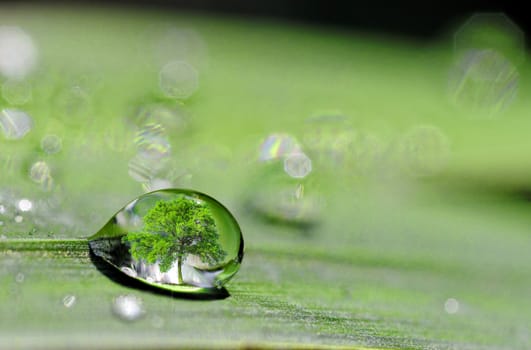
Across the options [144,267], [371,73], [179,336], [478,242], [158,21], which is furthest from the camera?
[158,21]

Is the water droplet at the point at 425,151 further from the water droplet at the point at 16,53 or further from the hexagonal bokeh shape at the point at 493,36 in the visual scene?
the water droplet at the point at 16,53

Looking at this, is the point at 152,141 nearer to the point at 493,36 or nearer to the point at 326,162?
the point at 326,162

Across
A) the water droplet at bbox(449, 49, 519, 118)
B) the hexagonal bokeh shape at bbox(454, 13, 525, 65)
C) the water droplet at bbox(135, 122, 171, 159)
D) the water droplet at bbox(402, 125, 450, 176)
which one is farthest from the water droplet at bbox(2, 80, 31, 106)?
the hexagonal bokeh shape at bbox(454, 13, 525, 65)

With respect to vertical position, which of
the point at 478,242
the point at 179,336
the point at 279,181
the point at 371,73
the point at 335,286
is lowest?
the point at 179,336

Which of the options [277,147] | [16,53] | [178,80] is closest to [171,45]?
[178,80]

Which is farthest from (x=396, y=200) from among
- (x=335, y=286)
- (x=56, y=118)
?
(x=56, y=118)

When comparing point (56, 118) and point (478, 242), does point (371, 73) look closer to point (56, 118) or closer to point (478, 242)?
point (478, 242)
